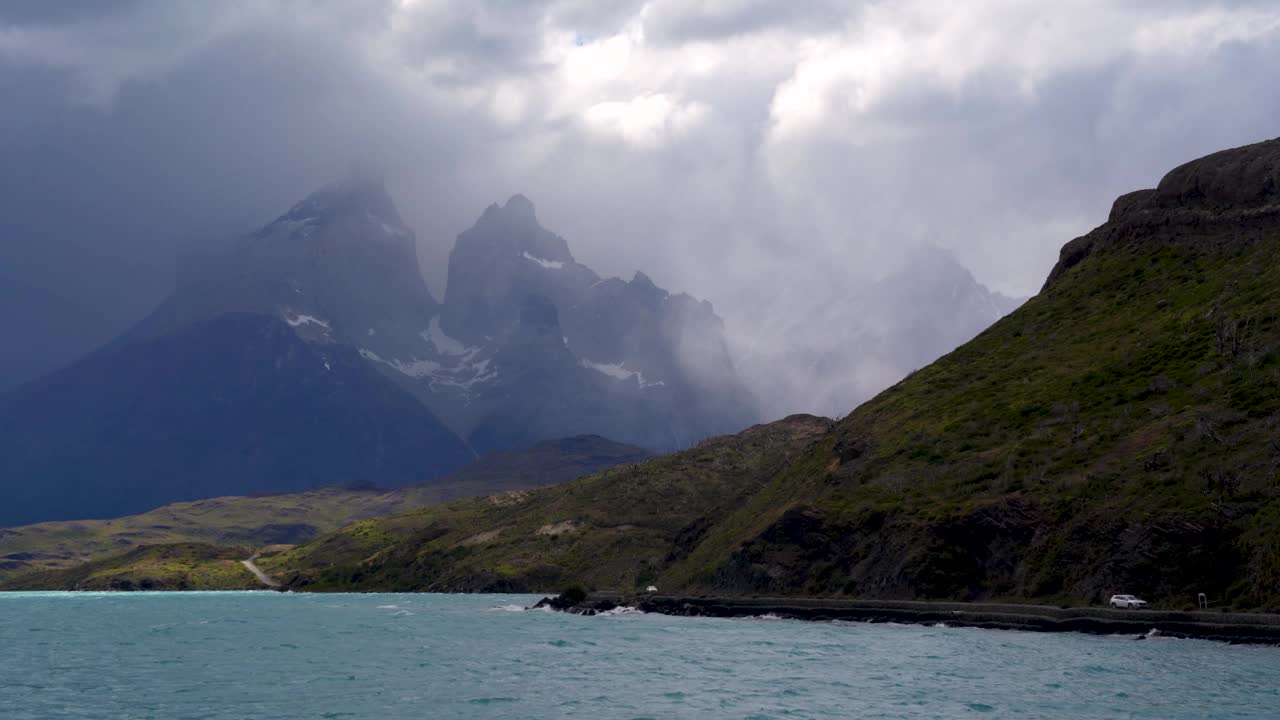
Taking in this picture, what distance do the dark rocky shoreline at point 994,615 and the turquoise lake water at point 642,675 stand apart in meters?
2.61

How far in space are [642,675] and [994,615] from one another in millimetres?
38222

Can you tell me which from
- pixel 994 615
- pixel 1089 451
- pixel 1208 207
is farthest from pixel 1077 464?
pixel 1208 207

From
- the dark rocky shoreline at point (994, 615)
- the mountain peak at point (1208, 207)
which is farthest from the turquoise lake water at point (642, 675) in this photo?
the mountain peak at point (1208, 207)

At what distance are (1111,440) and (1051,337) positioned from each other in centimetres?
3535

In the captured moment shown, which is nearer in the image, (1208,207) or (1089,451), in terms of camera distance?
(1089,451)

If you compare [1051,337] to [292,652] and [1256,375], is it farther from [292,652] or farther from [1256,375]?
[292,652]

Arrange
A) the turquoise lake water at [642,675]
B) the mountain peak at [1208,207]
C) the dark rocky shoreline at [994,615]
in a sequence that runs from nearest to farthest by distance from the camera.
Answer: the turquoise lake water at [642,675] < the dark rocky shoreline at [994,615] < the mountain peak at [1208,207]

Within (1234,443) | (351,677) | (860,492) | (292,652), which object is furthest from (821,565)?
(351,677)

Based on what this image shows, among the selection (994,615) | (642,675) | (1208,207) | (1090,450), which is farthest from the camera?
(1208,207)

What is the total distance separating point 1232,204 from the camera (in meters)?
142

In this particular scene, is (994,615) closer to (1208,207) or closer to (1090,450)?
(1090,450)

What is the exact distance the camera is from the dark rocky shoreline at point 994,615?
3000 inches

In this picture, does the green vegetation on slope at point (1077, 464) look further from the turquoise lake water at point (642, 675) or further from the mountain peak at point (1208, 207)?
the turquoise lake water at point (642, 675)

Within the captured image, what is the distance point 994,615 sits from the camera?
317 ft
